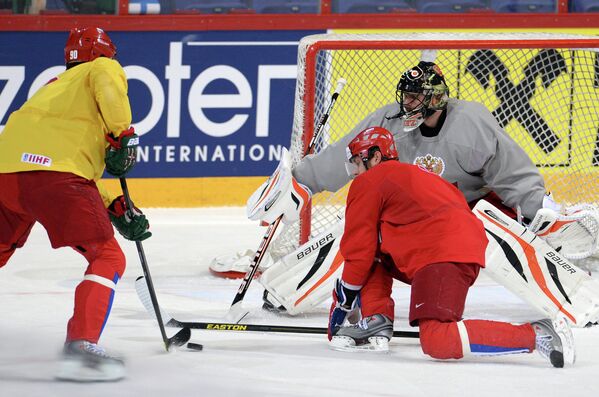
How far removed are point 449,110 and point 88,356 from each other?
6.10ft

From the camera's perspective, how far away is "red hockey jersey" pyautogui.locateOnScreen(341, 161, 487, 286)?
13.1 feet

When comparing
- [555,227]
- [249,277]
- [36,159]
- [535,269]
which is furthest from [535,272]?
[36,159]

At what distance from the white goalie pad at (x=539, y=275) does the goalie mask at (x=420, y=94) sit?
0.52 metres

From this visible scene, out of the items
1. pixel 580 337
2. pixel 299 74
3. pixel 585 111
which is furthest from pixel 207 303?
pixel 585 111

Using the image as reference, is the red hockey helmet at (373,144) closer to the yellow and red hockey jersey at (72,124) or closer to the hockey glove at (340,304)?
the hockey glove at (340,304)

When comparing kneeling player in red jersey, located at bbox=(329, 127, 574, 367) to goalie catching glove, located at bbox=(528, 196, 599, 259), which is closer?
kneeling player in red jersey, located at bbox=(329, 127, 574, 367)

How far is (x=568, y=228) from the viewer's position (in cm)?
468

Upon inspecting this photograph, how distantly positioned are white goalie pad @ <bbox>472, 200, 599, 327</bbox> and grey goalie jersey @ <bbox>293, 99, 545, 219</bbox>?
0.25 m

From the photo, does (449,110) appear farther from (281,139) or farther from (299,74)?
(281,139)

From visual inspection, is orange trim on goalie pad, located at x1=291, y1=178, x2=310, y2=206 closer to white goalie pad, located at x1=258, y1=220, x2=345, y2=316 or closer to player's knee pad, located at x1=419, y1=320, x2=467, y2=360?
white goalie pad, located at x1=258, y1=220, x2=345, y2=316

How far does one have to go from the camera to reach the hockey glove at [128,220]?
398 cm

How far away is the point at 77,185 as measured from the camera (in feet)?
12.3

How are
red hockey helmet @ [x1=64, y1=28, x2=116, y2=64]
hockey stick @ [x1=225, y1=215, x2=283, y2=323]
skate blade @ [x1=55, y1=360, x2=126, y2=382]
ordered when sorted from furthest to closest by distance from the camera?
hockey stick @ [x1=225, y1=215, x2=283, y2=323], red hockey helmet @ [x1=64, y1=28, x2=116, y2=64], skate blade @ [x1=55, y1=360, x2=126, y2=382]

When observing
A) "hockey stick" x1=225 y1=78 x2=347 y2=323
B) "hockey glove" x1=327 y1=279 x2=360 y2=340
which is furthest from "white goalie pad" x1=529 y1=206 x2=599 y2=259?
"hockey stick" x1=225 y1=78 x2=347 y2=323
